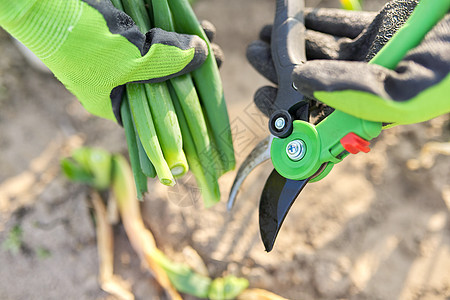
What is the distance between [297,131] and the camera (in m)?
0.56

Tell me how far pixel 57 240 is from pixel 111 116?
636 millimetres

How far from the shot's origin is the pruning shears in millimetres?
486

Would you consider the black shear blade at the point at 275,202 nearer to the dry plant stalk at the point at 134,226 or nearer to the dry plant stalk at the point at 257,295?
the dry plant stalk at the point at 257,295

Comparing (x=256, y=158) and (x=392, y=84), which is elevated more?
(x=392, y=84)

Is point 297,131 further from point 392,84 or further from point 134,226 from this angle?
point 134,226

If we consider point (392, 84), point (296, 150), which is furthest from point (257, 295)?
point (392, 84)

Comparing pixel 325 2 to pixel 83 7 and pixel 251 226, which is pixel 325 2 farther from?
pixel 83 7

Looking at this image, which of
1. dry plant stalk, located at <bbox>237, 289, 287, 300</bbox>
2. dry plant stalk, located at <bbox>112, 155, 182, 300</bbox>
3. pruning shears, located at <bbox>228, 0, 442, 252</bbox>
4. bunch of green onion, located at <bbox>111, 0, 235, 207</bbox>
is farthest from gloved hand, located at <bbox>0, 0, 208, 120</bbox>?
dry plant stalk, located at <bbox>237, 289, 287, 300</bbox>

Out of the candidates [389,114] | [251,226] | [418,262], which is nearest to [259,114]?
[389,114]

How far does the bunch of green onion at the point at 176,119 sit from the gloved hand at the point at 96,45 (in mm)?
39

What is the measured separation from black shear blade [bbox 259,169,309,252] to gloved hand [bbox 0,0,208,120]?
0.28 m

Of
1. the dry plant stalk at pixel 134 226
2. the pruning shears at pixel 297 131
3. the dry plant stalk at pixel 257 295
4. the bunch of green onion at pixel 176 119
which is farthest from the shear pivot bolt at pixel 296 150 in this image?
the dry plant stalk at pixel 134 226

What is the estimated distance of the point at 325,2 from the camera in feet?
5.07

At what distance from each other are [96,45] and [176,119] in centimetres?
19
